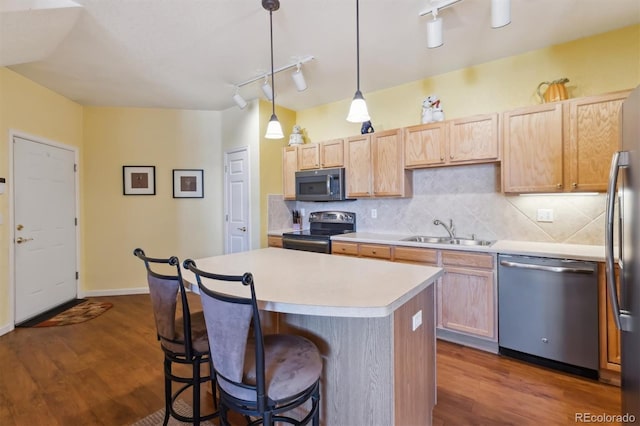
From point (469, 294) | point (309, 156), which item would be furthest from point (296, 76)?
point (469, 294)

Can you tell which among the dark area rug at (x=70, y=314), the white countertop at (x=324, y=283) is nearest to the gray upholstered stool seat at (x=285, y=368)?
the white countertop at (x=324, y=283)

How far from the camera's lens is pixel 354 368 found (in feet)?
4.65

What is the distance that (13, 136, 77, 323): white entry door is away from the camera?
3.35 meters

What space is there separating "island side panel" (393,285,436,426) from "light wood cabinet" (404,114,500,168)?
5.75 ft

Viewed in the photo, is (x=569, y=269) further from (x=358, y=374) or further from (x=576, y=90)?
(x=358, y=374)

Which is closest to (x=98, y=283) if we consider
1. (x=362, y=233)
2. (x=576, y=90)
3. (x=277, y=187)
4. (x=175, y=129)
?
(x=175, y=129)

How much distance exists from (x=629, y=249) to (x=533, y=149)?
1597 millimetres

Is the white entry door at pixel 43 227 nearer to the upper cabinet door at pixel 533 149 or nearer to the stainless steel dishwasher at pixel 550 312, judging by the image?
the stainless steel dishwasher at pixel 550 312

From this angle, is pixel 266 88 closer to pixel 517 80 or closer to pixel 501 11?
pixel 501 11

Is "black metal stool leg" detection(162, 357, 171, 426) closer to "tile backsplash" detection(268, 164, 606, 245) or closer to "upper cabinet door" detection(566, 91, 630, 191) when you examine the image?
"tile backsplash" detection(268, 164, 606, 245)

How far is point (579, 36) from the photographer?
2609mm

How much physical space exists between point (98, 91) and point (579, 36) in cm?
514

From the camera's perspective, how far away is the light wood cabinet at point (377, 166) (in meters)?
3.37

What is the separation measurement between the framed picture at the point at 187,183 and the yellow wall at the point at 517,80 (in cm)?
241
